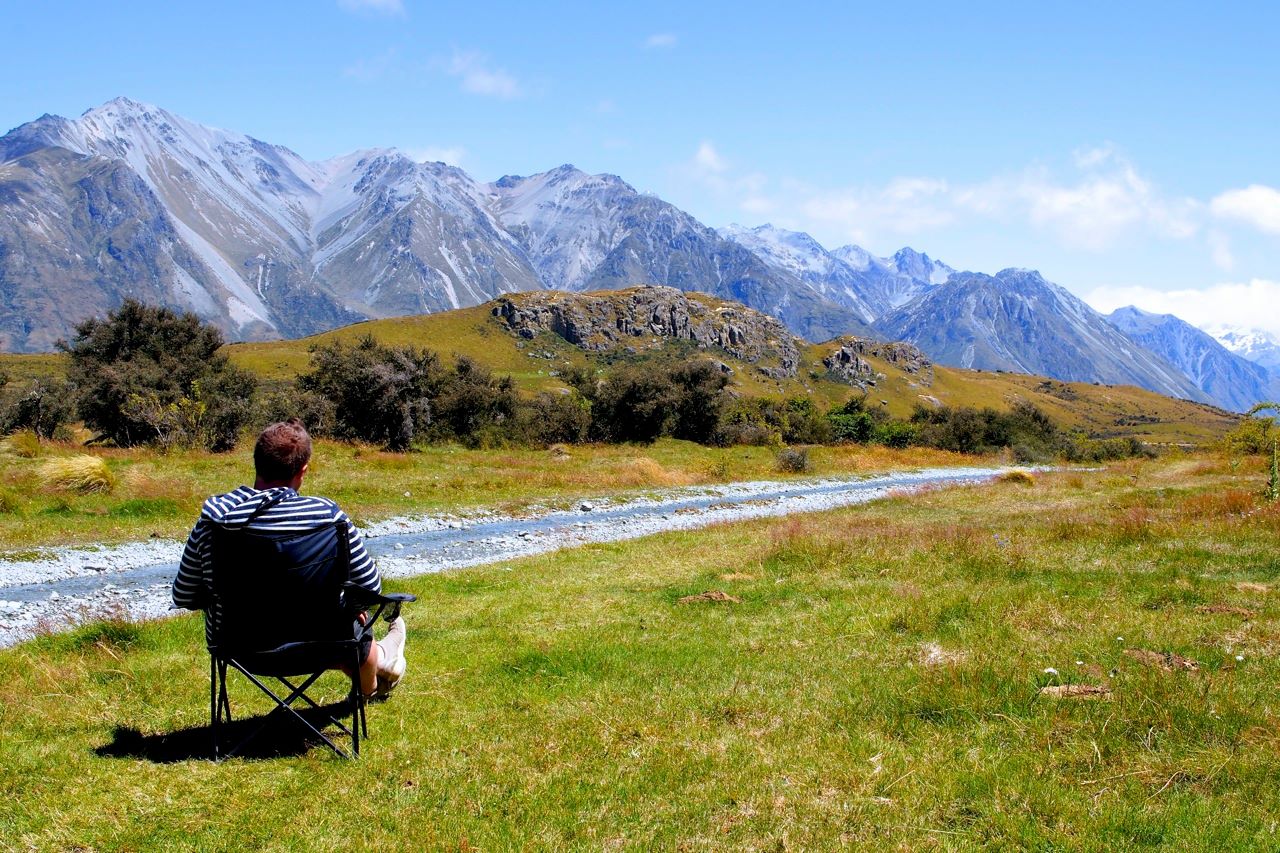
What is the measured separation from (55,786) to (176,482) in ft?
72.1

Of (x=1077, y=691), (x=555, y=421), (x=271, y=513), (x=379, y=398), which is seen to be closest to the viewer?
(x=271, y=513)

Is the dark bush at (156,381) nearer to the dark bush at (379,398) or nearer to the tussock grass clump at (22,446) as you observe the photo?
the dark bush at (379,398)

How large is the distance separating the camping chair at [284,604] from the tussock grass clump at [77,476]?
20475 mm

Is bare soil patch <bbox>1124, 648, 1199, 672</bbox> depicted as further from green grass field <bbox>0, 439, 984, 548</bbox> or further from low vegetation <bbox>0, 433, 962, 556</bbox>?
low vegetation <bbox>0, 433, 962, 556</bbox>

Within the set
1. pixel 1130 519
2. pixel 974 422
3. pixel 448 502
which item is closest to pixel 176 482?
pixel 448 502

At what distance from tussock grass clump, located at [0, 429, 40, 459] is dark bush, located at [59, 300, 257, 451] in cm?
493

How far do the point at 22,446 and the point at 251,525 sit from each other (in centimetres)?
2739

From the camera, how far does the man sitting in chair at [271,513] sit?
18.8ft

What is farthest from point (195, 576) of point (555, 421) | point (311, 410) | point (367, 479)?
point (555, 421)

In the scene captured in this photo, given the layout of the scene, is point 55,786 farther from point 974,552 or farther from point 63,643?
point 974,552

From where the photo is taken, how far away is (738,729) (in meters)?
6.52

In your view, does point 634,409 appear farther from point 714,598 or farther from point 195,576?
point 195,576

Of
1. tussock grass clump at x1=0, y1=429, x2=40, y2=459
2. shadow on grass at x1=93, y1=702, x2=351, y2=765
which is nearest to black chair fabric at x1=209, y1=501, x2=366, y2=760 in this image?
shadow on grass at x1=93, y1=702, x2=351, y2=765

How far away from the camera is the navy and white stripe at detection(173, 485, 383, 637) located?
572cm
